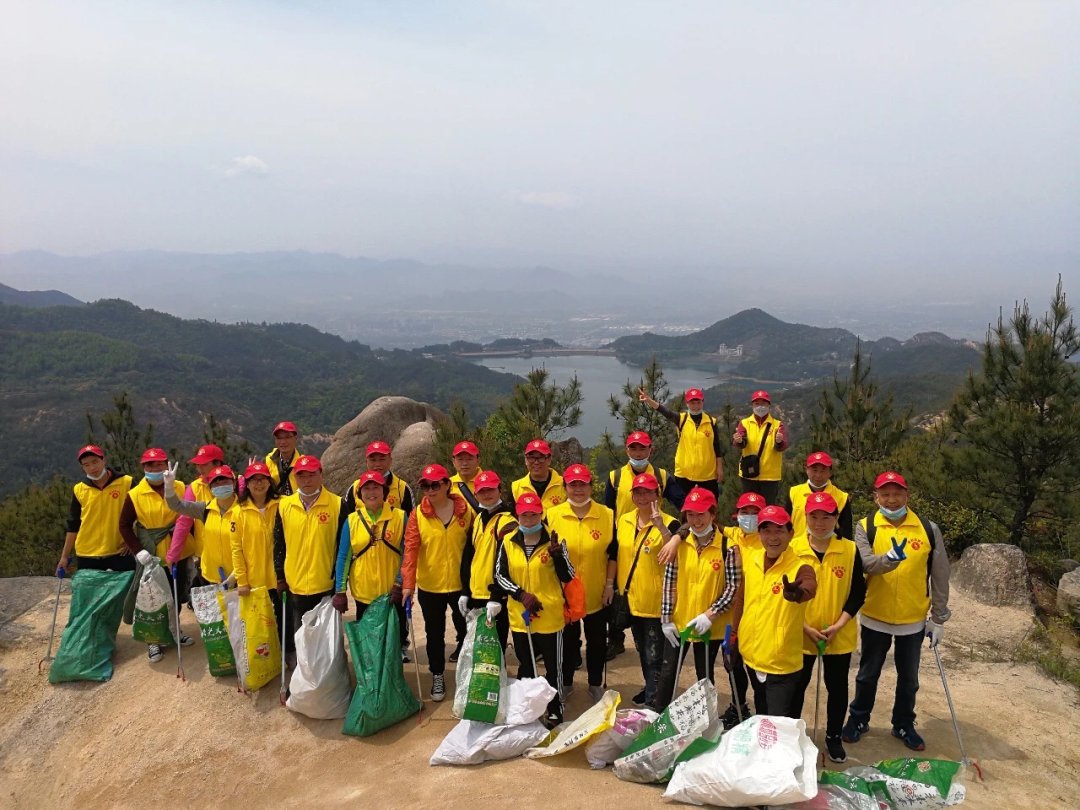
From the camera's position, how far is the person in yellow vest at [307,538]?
17.5 feet

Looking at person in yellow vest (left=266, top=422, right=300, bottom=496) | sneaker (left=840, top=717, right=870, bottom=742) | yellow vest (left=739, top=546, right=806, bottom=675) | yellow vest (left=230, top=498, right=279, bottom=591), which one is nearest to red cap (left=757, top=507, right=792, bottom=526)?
yellow vest (left=739, top=546, right=806, bottom=675)

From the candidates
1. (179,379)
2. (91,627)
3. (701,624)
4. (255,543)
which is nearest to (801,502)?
(701,624)

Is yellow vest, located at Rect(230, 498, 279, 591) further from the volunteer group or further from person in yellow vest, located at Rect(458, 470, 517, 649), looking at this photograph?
person in yellow vest, located at Rect(458, 470, 517, 649)

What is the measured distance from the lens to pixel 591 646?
17.6 feet

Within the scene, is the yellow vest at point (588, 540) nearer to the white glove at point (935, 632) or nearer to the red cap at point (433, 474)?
the red cap at point (433, 474)

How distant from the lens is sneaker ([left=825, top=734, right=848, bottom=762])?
476 cm

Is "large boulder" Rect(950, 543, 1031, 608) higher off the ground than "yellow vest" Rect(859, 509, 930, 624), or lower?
lower

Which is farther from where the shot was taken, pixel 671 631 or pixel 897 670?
pixel 897 670

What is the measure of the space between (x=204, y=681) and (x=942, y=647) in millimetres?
7402

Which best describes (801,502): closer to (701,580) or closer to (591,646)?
(701,580)

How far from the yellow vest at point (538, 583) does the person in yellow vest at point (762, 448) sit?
132 inches

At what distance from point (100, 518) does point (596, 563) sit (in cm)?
476

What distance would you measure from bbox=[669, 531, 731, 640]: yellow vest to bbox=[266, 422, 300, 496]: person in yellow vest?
12.5 ft

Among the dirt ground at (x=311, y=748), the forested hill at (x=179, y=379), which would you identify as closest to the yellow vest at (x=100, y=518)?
the dirt ground at (x=311, y=748)
